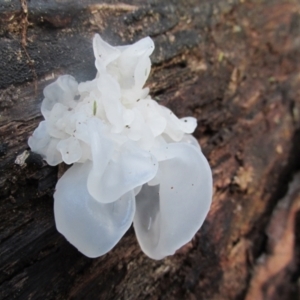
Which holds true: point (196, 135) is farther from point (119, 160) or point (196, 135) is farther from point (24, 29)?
point (24, 29)

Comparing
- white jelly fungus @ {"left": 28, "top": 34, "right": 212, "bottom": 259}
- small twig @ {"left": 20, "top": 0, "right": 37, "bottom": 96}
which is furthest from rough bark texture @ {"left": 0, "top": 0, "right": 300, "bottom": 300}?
white jelly fungus @ {"left": 28, "top": 34, "right": 212, "bottom": 259}

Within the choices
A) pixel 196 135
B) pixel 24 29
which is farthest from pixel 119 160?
pixel 196 135

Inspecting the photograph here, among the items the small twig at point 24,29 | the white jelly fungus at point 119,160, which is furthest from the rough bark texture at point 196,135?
the white jelly fungus at point 119,160

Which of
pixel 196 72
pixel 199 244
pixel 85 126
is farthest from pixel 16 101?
pixel 199 244

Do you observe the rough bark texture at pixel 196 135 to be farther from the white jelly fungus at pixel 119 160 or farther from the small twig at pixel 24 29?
the white jelly fungus at pixel 119 160

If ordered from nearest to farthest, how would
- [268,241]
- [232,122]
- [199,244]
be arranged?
[199,244], [232,122], [268,241]

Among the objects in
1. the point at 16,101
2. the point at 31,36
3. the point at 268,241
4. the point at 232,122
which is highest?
the point at 31,36

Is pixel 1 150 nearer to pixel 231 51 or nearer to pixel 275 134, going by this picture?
pixel 231 51
